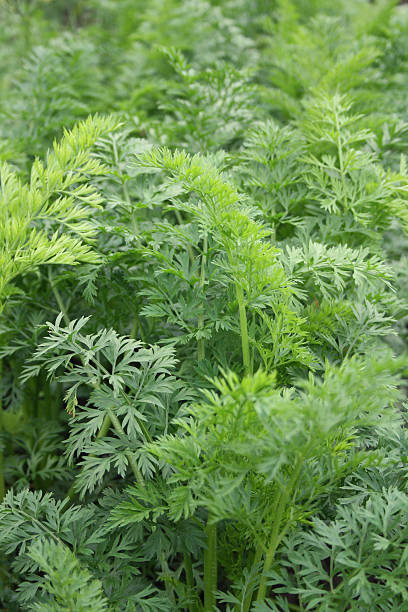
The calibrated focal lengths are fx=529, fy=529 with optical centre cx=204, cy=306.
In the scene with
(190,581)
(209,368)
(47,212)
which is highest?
(47,212)

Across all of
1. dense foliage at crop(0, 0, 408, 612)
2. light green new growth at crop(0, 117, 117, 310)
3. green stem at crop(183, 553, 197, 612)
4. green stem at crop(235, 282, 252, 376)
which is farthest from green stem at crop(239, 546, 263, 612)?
light green new growth at crop(0, 117, 117, 310)

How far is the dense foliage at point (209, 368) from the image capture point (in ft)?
3.03

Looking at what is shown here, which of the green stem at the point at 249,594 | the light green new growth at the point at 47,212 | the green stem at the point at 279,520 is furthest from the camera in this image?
the light green new growth at the point at 47,212

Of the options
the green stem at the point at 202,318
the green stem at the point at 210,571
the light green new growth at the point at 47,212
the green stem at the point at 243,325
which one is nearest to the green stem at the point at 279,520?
the green stem at the point at 210,571

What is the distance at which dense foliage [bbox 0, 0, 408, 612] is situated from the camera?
0.92 m

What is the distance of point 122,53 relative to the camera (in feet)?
9.84

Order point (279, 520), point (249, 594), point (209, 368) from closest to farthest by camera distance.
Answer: point (279, 520) → point (249, 594) → point (209, 368)

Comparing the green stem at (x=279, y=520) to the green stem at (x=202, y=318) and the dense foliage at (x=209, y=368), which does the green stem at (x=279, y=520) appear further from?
the green stem at (x=202, y=318)

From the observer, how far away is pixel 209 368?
1179mm

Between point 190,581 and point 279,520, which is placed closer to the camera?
point 279,520

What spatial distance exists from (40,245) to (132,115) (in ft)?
2.90

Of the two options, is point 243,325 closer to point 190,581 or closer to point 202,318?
point 202,318

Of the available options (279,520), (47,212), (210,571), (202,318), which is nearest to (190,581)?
(210,571)

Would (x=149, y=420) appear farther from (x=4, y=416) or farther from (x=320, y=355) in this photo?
(x=4, y=416)
